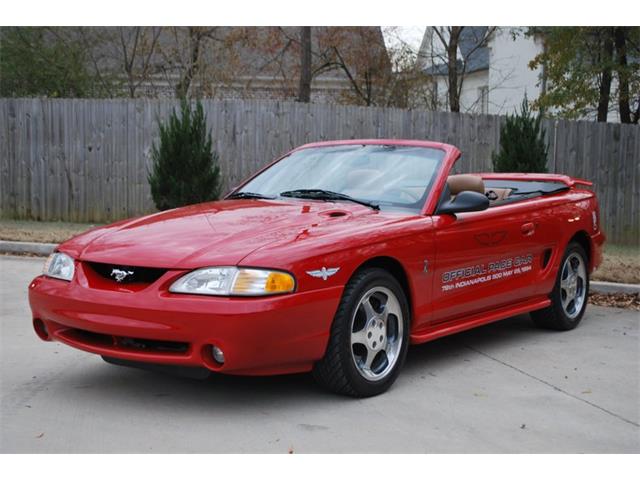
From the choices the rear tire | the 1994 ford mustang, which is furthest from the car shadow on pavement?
the rear tire

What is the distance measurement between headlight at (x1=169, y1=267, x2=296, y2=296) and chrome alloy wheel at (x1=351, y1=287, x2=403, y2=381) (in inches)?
25.7

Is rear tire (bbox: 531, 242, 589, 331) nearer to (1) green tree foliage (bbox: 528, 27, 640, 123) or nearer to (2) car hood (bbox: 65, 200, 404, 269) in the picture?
(2) car hood (bbox: 65, 200, 404, 269)

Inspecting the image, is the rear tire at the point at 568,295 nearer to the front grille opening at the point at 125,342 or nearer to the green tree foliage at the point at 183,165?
the front grille opening at the point at 125,342

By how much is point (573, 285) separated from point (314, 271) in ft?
11.6

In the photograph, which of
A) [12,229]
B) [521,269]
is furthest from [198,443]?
[12,229]

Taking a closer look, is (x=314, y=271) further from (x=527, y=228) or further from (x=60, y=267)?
(x=527, y=228)

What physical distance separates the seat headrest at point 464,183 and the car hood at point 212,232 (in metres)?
0.91

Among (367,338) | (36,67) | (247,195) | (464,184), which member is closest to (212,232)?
(367,338)

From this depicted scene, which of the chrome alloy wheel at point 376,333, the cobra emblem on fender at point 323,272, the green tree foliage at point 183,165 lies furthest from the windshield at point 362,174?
the green tree foliage at point 183,165

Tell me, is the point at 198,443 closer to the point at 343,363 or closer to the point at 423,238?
the point at 343,363

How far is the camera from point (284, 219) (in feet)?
16.7

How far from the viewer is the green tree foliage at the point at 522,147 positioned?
1317 cm

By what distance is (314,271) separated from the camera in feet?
Answer: 14.8

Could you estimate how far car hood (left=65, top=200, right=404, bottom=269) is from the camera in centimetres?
447
